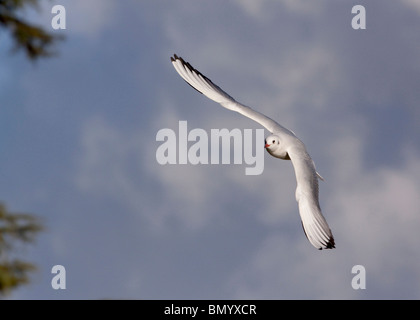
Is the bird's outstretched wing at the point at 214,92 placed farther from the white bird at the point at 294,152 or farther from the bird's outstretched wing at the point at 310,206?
the bird's outstretched wing at the point at 310,206

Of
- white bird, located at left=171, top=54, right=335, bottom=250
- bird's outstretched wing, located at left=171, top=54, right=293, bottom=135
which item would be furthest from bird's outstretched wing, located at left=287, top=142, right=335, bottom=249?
bird's outstretched wing, located at left=171, top=54, right=293, bottom=135

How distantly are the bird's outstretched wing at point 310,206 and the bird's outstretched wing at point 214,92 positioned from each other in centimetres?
114

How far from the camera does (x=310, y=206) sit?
9.08 meters

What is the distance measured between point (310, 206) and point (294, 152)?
1.42 metres

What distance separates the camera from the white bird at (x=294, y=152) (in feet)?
29.1

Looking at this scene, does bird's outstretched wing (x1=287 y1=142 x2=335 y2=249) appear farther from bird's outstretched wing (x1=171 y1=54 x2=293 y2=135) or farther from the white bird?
bird's outstretched wing (x1=171 y1=54 x2=293 y2=135)

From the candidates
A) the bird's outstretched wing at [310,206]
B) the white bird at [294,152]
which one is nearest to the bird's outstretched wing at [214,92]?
the white bird at [294,152]

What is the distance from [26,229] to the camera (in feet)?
21.5

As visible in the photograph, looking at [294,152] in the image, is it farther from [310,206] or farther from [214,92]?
[214,92]
